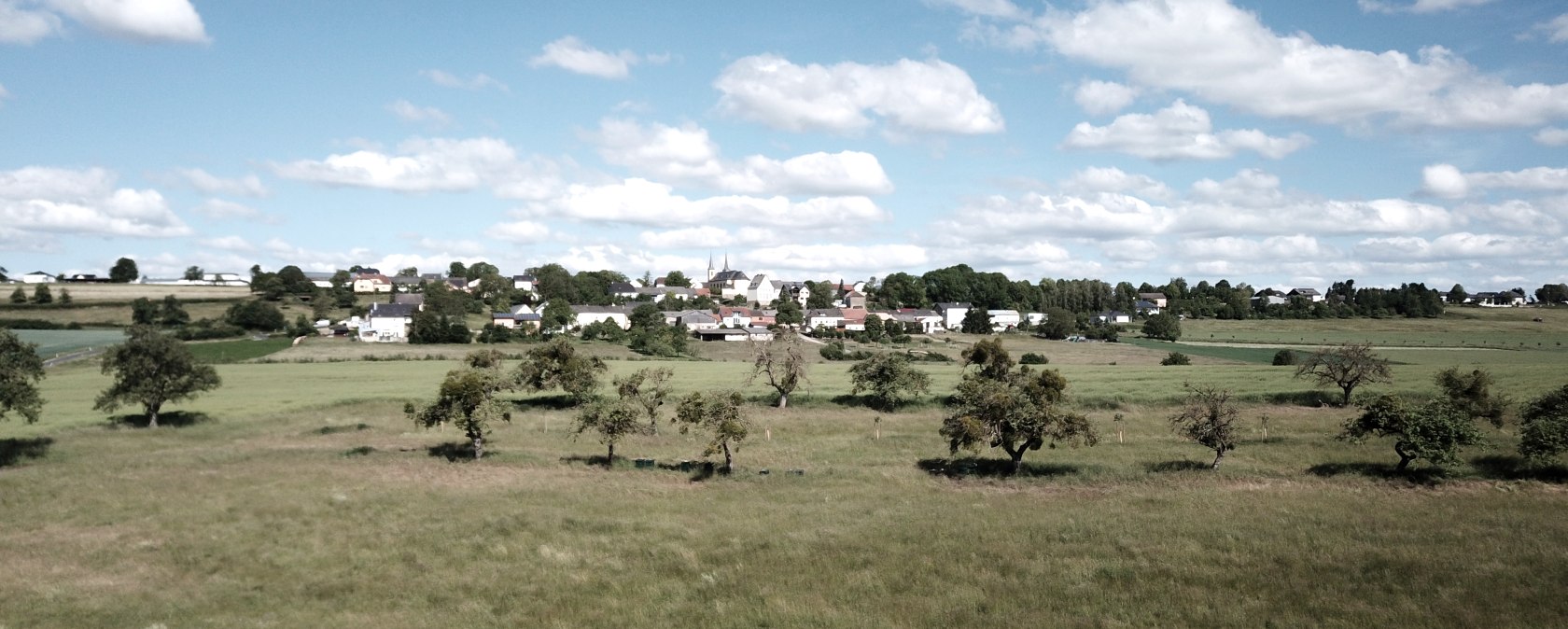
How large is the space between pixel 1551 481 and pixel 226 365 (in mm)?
103594

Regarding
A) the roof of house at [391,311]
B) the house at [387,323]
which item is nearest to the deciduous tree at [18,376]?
the house at [387,323]

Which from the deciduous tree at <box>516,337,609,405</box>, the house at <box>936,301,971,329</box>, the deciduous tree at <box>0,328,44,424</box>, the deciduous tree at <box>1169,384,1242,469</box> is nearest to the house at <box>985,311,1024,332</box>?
the house at <box>936,301,971,329</box>

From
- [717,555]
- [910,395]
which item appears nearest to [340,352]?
[910,395]

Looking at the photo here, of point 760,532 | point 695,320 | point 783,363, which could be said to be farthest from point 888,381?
point 695,320

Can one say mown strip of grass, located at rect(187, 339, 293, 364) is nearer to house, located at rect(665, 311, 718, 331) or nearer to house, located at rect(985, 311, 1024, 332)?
house, located at rect(665, 311, 718, 331)

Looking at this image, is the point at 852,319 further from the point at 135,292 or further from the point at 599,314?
the point at 135,292

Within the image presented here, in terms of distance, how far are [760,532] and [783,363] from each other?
116ft

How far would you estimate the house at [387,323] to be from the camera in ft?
444

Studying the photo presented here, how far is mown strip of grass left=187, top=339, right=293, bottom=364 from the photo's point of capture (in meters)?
93.6

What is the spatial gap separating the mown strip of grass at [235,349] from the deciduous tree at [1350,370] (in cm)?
10283

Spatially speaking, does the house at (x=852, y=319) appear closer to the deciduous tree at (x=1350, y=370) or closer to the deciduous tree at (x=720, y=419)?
the deciduous tree at (x=1350, y=370)

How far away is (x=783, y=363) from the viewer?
216ft

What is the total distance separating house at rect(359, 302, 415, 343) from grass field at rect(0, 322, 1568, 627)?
84040mm

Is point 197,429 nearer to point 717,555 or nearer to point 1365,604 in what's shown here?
point 717,555
